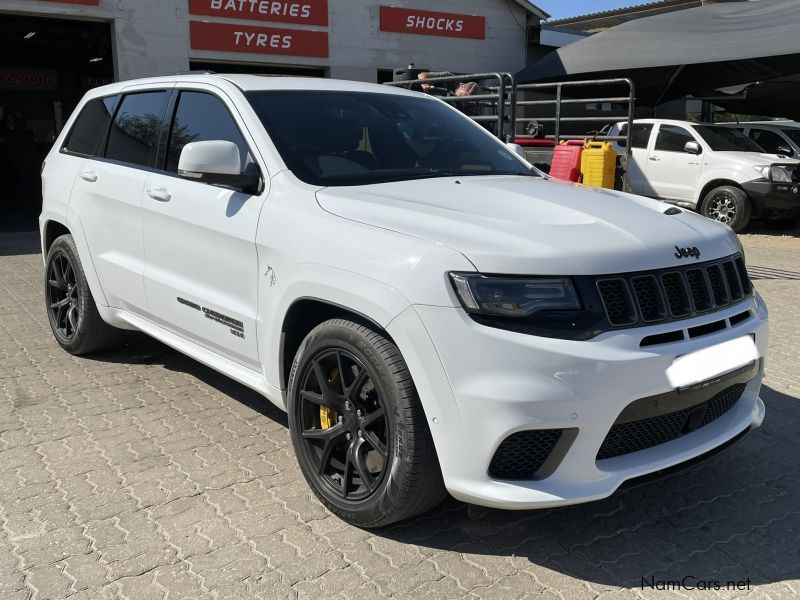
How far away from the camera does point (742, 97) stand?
16.6 meters

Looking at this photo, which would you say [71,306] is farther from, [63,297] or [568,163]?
[568,163]

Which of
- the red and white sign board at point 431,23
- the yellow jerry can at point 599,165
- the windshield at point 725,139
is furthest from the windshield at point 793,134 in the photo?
the yellow jerry can at point 599,165

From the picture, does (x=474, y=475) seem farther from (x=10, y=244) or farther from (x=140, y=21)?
(x=140, y=21)

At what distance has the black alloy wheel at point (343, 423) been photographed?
2.82 metres

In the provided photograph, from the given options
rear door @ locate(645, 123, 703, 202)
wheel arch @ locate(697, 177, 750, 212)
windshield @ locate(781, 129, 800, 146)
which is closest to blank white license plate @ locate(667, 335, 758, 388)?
wheel arch @ locate(697, 177, 750, 212)

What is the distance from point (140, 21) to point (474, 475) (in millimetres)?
13324

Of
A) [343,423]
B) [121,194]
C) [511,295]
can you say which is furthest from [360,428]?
[121,194]

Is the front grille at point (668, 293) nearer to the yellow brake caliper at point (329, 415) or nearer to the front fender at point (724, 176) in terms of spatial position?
the yellow brake caliper at point (329, 415)

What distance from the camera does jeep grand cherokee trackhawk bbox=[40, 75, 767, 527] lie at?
2.47 meters

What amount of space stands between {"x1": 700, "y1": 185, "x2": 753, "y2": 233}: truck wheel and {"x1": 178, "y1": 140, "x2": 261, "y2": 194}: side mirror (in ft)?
34.6

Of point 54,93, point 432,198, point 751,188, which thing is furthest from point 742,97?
point 54,93

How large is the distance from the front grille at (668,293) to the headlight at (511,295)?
153 millimetres

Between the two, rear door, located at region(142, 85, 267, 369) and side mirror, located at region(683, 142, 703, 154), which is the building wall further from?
rear door, located at region(142, 85, 267, 369)

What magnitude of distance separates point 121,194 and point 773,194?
35.9 feet
